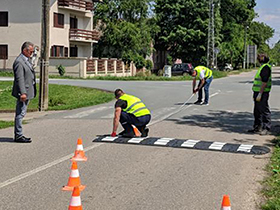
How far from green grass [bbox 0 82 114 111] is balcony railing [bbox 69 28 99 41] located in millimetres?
22695

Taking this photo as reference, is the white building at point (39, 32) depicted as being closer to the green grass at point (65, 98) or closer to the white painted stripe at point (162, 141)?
the green grass at point (65, 98)

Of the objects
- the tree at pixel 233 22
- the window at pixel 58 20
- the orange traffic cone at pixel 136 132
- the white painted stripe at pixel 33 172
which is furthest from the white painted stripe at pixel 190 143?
the tree at pixel 233 22

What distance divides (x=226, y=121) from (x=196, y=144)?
12.8ft

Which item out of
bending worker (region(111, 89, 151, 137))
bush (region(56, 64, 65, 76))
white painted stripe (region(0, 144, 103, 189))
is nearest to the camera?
white painted stripe (region(0, 144, 103, 189))

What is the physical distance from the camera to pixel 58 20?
149 ft

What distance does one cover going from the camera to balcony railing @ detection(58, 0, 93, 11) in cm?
4541

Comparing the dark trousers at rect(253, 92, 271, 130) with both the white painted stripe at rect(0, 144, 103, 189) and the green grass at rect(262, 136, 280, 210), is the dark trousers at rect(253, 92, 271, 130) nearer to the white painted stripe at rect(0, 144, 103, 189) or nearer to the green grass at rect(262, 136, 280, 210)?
the green grass at rect(262, 136, 280, 210)

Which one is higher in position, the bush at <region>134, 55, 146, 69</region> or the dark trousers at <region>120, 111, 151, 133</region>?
the bush at <region>134, 55, 146, 69</region>

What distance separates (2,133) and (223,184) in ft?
20.5

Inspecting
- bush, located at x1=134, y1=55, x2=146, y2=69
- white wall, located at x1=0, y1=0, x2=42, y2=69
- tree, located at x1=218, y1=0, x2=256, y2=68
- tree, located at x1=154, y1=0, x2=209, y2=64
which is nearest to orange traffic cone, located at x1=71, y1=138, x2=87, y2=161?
white wall, located at x1=0, y1=0, x2=42, y2=69

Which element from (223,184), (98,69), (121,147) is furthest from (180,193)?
(98,69)

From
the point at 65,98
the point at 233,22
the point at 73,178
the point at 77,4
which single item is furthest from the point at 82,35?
the point at 73,178

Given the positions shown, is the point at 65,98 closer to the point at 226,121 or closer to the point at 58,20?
the point at 226,121

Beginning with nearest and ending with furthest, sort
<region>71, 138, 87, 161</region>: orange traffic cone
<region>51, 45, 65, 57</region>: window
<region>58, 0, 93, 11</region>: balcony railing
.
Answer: <region>71, 138, 87, 161</region>: orange traffic cone
<region>51, 45, 65, 57</region>: window
<region>58, 0, 93, 11</region>: balcony railing
